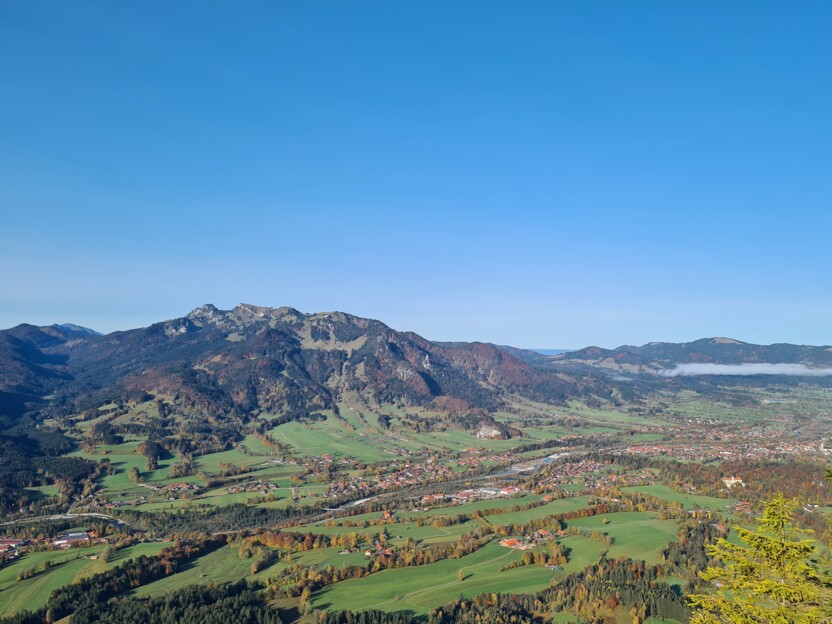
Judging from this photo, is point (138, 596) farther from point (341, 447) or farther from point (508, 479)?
point (341, 447)

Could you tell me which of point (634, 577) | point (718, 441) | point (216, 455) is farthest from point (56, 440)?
point (718, 441)

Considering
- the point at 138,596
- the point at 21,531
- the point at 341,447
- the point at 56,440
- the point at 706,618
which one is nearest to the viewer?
the point at 706,618

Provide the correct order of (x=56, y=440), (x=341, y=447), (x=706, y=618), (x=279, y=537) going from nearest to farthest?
(x=706, y=618) → (x=279, y=537) → (x=56, y=440) → (x=341, y=447)

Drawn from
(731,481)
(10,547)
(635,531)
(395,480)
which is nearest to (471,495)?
(395,480)

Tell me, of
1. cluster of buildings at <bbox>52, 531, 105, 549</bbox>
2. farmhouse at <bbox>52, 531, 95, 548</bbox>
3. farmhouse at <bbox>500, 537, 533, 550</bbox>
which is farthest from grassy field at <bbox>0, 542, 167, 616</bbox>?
farmhouse at <bbox>500, 537, 533, 550</bbox>

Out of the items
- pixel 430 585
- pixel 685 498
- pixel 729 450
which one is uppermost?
pixel 430 585

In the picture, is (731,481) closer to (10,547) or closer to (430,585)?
(430,585)

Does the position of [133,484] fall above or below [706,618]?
below
